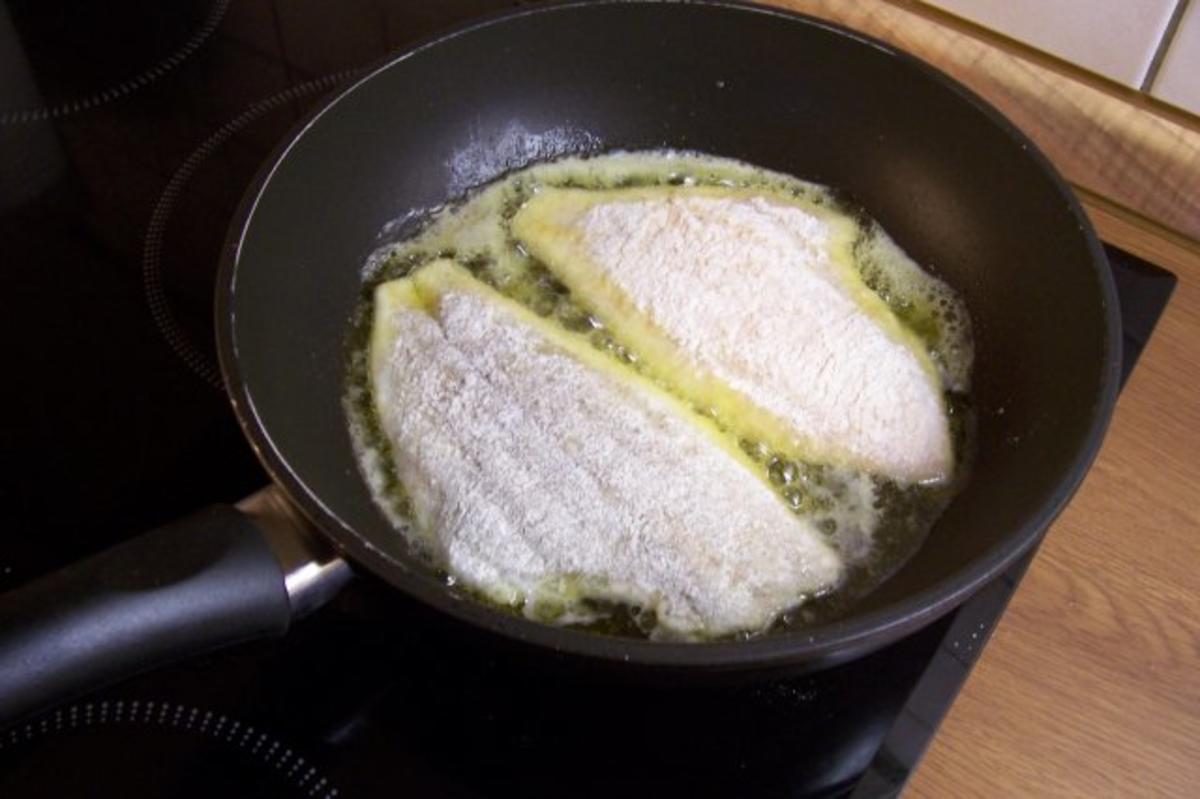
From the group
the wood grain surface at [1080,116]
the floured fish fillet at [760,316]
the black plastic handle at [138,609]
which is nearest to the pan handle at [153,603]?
the black plastic handle at [138,609]

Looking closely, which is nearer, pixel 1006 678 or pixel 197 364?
pixel 1006 678

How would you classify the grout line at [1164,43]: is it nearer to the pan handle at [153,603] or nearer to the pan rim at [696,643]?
the pan rim at [696,643]

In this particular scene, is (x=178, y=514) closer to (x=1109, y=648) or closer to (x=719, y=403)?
(x=719, y=403)

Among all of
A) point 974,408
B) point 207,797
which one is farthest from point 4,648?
point 974,408

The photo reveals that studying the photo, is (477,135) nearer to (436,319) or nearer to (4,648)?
(436,319)

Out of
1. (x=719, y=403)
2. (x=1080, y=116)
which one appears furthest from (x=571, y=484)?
(x=1080, y=116)

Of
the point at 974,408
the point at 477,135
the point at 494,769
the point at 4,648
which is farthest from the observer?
the point at 477,135

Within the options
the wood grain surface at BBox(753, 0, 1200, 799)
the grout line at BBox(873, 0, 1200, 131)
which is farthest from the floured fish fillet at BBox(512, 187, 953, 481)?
the grout line at BBox(873, 0, 1200, 131)
